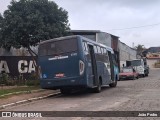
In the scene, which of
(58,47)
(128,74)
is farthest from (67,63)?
(128,74)

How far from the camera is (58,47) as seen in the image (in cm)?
2108

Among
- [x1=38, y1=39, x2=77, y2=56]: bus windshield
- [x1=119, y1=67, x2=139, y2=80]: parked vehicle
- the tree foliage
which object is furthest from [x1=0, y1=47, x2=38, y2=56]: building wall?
[x1=119, y1=67, x2=139, y2=80]: parked vehicle

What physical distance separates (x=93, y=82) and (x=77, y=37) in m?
3.30

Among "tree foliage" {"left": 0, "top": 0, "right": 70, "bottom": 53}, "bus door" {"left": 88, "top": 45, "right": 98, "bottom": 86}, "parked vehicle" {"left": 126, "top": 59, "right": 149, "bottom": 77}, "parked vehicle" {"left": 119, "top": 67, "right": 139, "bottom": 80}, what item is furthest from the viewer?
"parked vehicle" {"left": 126, "top": 59, "right": 149, "bottom": 77}

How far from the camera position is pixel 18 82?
3038 cm

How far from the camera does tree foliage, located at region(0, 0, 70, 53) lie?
28.1m

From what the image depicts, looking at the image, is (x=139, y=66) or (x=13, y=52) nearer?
(x=13, y=52)

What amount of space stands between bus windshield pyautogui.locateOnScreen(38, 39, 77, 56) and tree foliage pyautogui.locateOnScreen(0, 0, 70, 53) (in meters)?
6.64

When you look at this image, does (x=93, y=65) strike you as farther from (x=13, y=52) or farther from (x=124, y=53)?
(x=124, y=53)

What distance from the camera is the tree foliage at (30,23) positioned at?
28062 millimetres

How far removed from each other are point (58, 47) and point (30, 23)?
7.49 meters

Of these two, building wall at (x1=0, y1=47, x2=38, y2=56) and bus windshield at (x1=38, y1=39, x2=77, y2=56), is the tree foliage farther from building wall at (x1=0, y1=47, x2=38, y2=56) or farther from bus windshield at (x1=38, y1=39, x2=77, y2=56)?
bus windshield at (x1=38, y1=39, x2=77, y2=56)

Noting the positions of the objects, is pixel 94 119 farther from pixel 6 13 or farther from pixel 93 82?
pixel 6 13

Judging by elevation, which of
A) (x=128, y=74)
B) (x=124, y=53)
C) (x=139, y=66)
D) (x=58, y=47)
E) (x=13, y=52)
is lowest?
(x=128, y=74)
